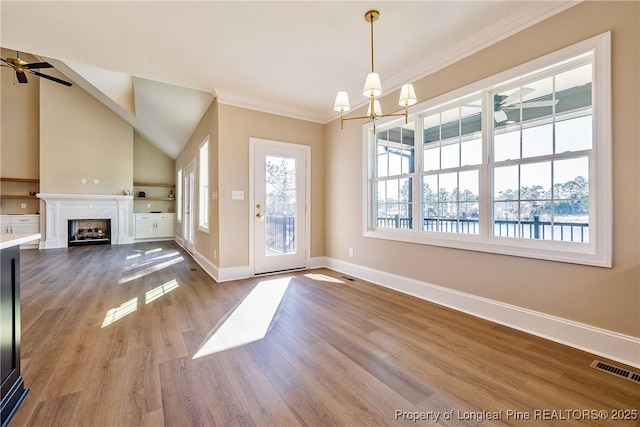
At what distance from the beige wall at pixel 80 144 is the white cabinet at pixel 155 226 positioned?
1.08 metres

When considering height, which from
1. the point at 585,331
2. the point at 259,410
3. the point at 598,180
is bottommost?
the point at 259,410

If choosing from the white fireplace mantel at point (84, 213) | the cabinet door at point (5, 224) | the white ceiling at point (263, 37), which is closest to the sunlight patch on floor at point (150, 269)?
the white ceiling at point (263, 37)

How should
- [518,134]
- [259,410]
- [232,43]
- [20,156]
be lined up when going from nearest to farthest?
[259,410], [518,134], [232,43], [20,156]

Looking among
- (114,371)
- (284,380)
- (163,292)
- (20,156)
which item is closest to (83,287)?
(163,292)

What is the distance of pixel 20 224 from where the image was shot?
7.02 m

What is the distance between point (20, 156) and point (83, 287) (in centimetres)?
644

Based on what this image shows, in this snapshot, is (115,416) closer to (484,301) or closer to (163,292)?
(163,292)

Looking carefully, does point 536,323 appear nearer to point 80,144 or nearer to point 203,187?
point 203,187

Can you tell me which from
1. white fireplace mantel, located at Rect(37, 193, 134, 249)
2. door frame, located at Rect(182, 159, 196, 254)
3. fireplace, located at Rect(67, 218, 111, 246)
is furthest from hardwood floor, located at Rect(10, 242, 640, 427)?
fireplace, located at Rect(67, 218, 111, 246)

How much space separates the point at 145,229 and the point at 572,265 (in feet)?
32.5

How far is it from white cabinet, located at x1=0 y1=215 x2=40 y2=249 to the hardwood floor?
5.73 metres

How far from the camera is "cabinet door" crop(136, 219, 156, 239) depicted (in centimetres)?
844

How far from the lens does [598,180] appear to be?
1.99 m

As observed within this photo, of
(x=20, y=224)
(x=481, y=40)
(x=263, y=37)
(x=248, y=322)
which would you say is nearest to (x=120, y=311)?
(x=248, y=322)
